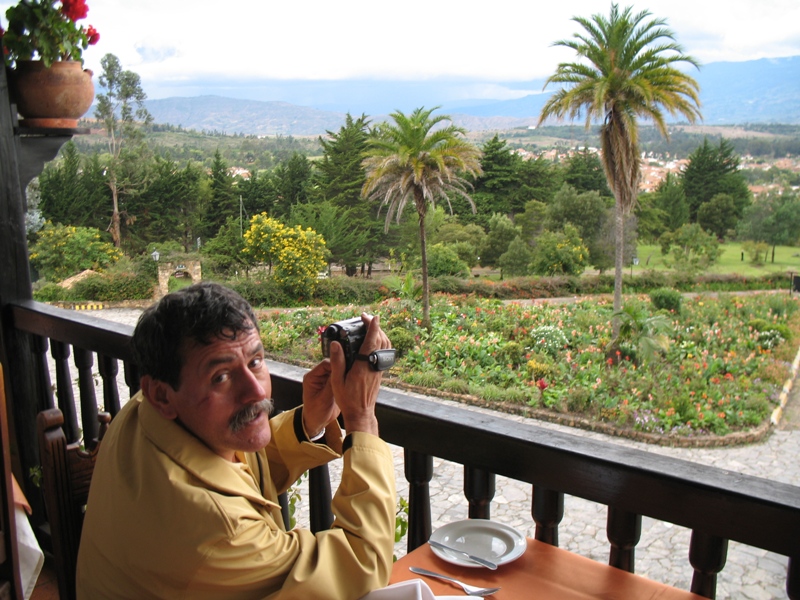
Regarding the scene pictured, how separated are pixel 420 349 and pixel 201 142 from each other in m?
10.5

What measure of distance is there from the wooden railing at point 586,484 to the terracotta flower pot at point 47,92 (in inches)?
30.4

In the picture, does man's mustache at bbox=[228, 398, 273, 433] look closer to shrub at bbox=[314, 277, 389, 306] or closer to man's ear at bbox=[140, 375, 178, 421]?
man's ear at bbox=[140, 375, 178, 421]

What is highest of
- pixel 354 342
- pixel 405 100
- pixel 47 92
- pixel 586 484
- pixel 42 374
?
pixel 405 100

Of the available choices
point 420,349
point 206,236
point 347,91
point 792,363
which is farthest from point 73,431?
point 347,91

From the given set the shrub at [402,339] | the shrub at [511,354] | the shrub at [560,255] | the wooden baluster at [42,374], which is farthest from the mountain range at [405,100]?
the wooden baluster at [42,374]

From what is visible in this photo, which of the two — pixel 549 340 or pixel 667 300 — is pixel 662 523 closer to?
pixel 549 340

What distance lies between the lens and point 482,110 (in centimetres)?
2412

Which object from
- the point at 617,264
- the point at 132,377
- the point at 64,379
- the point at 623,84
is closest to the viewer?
the point at 132,377

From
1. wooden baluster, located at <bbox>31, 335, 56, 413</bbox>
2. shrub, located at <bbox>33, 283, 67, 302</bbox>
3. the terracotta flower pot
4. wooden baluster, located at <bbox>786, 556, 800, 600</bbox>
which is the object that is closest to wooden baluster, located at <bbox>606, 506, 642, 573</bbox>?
wooden baluster, located at <bbox>786, 556, 800, 600</bbox>

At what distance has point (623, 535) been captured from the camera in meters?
0.52

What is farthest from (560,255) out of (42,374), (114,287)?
(42,374)

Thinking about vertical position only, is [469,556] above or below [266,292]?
above

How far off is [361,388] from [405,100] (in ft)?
49.2

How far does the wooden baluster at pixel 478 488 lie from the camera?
605mm
